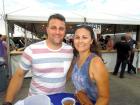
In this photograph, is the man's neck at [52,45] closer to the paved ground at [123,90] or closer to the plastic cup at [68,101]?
the plastic cup at [68,101]

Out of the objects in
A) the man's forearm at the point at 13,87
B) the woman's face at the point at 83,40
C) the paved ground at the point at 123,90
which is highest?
the woman's face at the point at 83,40

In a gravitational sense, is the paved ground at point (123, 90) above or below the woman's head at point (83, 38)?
below

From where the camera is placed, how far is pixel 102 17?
34.0 ft

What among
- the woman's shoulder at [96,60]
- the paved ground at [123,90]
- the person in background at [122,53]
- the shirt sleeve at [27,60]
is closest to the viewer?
the woman's shoulder at [96,60]

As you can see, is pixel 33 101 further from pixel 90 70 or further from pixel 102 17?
pixel 102 17

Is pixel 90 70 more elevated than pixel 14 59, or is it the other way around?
pixel 90 70

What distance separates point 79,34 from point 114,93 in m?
6.05

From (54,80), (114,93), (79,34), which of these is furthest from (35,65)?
(114,93)

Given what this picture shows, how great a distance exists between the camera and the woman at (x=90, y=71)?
207cm

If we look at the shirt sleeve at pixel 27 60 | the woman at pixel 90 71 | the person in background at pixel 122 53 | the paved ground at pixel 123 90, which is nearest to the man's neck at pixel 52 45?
the shirt sleeve at pixel 27 60

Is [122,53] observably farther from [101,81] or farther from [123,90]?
[101,81]

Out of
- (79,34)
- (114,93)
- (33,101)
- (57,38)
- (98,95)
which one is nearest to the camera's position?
(33,101)

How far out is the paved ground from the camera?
7.17 m

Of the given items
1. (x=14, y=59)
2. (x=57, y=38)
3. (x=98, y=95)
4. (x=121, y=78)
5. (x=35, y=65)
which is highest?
(x=57, y=38)
